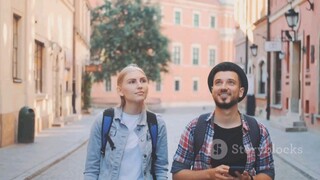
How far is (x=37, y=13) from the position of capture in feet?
63.2

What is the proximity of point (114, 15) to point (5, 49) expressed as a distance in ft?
113

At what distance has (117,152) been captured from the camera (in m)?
3.86

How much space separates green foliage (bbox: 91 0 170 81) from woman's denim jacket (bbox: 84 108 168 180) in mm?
42286

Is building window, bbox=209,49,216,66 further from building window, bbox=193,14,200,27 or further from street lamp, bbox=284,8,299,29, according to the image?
street lamp, bbox=284,8,299,29

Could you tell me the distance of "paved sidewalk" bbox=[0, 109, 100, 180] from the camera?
1054 centimetres

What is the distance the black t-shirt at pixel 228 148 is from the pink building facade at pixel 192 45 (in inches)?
2247

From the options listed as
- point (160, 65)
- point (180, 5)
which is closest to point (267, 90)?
point (160, 65)

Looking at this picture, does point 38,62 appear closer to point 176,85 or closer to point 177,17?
point 176,85

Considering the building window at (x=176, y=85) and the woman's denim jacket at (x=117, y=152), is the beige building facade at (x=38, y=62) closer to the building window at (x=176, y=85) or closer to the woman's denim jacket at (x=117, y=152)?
the woman's denim jacket at (x=117, y=152)

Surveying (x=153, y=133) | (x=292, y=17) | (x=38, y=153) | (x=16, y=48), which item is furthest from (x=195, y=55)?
(x=153, y=133)

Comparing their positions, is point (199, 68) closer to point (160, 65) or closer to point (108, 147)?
point (160, 65)

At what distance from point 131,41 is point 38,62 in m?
26.7

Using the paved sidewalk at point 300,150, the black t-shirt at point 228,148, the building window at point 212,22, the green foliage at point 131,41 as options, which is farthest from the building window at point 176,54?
the black t-shirt at point 228,148

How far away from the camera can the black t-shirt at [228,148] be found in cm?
315
